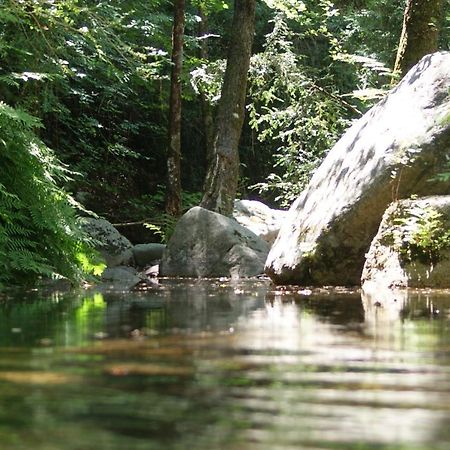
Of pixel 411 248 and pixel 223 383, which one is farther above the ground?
pixel 411 248

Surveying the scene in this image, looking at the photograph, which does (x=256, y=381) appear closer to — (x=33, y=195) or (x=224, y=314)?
(x=224, y=314)

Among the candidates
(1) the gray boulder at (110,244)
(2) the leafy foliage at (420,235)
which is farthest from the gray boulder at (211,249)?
(2) the leafy foliage at (420,235)

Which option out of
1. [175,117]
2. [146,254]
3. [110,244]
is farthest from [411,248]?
[175,117]

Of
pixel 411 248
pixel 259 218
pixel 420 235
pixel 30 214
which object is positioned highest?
pixel 259 218

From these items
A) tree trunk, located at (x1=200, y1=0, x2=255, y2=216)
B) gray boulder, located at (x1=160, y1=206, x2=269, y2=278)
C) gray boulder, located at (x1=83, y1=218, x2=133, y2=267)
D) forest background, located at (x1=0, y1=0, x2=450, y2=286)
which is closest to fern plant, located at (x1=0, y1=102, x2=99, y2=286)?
forest background, located at (x1=0, y1=0, x2=450, y2=286)

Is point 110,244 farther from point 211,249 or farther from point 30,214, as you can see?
point 30,214

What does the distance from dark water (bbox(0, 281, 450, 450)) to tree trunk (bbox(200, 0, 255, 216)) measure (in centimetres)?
1027

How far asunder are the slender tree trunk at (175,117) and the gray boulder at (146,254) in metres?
1.71

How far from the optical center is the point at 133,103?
66.1 ft

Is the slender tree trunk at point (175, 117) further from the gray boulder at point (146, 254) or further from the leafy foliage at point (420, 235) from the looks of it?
the leafy foliage at point (420, 235)

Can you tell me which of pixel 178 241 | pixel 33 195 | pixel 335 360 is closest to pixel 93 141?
pixel 178 241

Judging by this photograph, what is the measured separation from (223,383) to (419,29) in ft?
31.1

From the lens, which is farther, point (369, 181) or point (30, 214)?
point (369, 181)

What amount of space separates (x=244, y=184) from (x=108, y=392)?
19845 millimetres
